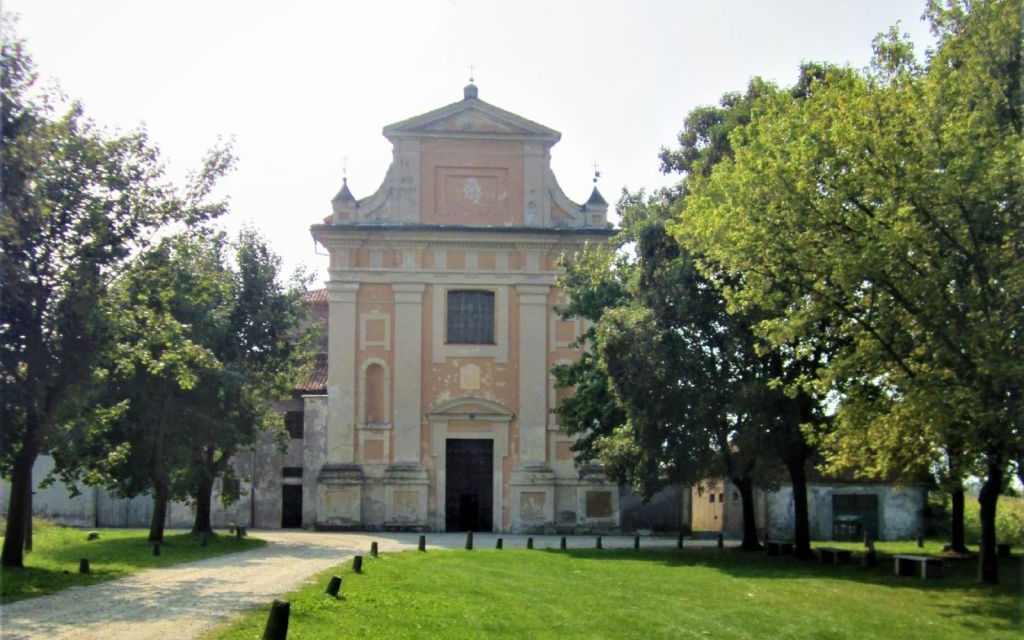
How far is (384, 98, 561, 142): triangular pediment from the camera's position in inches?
1655

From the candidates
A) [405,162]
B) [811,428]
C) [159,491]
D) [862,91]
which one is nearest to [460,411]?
[405,162]

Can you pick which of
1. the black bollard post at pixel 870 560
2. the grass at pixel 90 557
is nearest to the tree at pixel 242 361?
the grass at pixel 90 557

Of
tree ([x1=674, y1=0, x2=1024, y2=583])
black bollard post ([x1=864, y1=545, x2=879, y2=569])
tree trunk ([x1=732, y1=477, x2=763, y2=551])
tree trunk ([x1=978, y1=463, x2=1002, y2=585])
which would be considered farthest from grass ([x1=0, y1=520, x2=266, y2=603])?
tree trunk ([x1=978, y1=463, x2=1002, y2=585])

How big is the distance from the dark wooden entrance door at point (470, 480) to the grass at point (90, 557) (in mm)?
11018

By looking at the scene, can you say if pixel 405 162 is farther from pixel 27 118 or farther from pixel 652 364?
pixel 27 118

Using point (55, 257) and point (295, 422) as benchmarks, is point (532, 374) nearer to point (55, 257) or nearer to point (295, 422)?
point (295, 422)

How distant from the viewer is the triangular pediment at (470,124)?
42031 mm

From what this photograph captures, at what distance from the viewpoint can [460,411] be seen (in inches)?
1642

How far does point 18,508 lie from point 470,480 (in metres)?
23.5

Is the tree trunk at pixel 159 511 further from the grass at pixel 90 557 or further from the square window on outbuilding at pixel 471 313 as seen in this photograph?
the square window on outbuilding at pixel 471 313

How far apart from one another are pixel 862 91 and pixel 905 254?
2929 mm

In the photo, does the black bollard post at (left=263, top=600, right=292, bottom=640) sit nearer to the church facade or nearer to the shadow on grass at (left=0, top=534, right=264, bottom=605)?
the shadow on grass at (left=0, top=534, right=264, bottom=605)

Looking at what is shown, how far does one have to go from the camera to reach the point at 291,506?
43.9 meters

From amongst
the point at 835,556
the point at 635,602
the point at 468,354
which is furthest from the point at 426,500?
the point at 635,602
